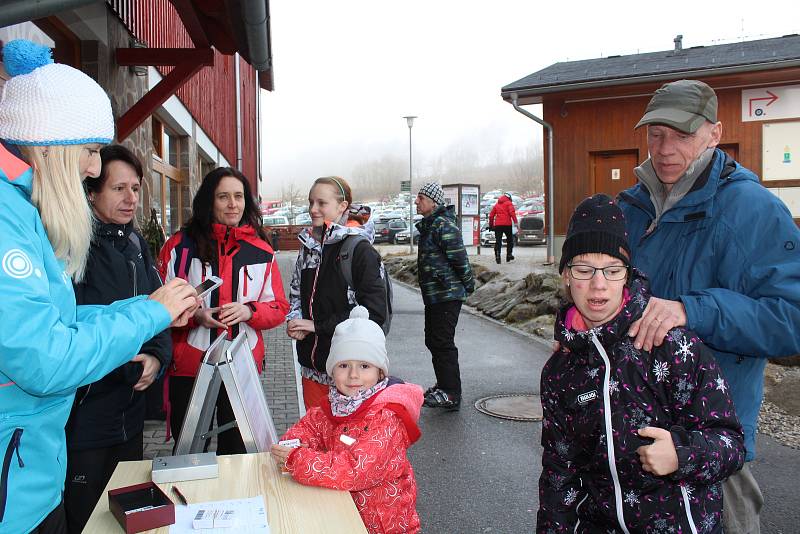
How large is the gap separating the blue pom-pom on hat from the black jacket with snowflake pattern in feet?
6.01

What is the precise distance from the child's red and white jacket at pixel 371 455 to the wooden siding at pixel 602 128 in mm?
14306

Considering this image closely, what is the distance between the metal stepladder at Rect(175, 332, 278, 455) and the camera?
9.16 feet

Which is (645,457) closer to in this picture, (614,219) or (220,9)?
(614,219)

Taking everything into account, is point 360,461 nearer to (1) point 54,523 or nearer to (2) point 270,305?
(1) point 54,523

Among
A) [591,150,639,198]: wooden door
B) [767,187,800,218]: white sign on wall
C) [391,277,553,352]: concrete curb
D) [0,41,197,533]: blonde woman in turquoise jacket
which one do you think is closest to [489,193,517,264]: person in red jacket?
[591,150,639,198]: wooden door

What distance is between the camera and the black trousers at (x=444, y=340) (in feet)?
21.7

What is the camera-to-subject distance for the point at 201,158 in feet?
56.5

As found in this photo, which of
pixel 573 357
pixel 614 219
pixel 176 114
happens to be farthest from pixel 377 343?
→ pixel 176 114

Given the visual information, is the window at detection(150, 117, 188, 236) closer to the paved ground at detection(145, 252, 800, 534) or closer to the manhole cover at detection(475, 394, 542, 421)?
the paved ground at detection(145, 252, 800, 534)

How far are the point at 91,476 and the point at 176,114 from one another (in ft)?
31.7

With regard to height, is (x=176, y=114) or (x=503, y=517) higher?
(x=176, y=114)

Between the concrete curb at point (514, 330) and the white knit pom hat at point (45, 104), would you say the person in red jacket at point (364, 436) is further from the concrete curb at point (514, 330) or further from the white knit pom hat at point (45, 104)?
the concrete curb at point (514, 330)

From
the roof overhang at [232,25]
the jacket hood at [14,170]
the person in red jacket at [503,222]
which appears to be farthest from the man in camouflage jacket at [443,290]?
the person in red jacket at [503,222]

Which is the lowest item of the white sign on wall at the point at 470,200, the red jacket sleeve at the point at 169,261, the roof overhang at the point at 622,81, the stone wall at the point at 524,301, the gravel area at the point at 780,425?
the gravel area at the point at 780,425
